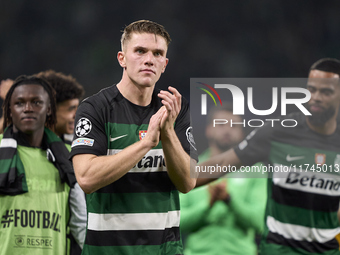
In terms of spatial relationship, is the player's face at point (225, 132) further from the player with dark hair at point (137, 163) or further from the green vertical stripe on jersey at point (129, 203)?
the green vertical stripe on jersey at point (129, 203)

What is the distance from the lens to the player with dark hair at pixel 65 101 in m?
4.68

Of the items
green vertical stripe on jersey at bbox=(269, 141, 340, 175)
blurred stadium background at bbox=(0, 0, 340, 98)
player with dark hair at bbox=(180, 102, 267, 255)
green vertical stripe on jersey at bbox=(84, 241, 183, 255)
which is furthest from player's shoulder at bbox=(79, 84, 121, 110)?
blurred stadium background at bbox=(0, 0, 340, 98)

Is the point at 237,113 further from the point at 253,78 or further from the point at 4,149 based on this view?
the point at 253,78


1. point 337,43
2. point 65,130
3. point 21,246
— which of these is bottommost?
point 21,246

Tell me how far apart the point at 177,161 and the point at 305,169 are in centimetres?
163

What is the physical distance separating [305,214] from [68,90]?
2.60 m

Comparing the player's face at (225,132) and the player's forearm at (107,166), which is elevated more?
the player's face at (225,132)

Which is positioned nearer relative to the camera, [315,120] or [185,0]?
[315,120]

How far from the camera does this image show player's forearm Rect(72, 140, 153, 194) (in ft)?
7.97

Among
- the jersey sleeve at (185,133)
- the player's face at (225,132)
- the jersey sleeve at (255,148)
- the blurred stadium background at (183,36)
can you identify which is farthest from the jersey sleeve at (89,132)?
A: the blurred stadium background at (183,36)

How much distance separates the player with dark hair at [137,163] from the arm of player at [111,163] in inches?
1.2

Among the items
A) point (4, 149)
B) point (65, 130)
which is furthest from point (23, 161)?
point (65, 130)

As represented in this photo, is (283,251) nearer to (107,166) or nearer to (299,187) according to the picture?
(299,187)

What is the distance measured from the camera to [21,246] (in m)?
3.35
